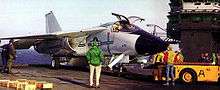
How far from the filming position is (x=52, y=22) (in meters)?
44.6

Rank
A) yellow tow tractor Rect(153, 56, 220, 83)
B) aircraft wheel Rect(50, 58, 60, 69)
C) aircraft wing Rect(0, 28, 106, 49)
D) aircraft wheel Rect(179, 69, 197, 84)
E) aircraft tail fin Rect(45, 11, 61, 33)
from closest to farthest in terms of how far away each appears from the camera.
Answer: yellow tow tractor Rect(153, 56, 220, 83) < aircraft wheel Rect(179, 69, 197, 84) < aircraft wing Rect(0, 28, 106, 49) < aircraft wheel Rect(50, 58, 60, 69) < aircraft tail fin Rect(45, 11, 61, 33)

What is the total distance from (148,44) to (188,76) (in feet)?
14.4

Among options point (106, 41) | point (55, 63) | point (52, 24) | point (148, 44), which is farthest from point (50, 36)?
point (52, 24)

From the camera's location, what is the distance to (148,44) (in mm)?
23781

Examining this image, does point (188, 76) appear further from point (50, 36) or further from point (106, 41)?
point (50, 36)

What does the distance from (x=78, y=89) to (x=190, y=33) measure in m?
57.9

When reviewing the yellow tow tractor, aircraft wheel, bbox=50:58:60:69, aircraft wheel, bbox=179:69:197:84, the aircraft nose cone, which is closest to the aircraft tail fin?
aircraft wheel, bbox=50:58:60:69

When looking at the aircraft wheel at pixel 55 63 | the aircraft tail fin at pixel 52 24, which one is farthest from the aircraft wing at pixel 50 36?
the aircraft tail fin at pixel 52 24

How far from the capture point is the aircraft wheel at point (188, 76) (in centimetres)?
1991

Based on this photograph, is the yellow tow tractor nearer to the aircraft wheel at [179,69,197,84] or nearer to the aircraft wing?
the aircraft wheel at [179,69,197,84]

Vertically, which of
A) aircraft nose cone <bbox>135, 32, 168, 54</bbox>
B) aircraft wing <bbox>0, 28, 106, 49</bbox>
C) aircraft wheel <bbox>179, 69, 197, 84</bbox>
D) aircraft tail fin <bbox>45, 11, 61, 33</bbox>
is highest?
aircraft tail fin <bbox>45, 11, 61, 33</bbox>

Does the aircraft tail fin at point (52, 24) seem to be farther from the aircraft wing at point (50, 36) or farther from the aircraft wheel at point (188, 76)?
the aircraft wheel at point (188, 76)

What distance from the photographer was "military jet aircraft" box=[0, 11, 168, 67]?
953 inches

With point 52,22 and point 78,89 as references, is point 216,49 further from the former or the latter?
point 78,89
